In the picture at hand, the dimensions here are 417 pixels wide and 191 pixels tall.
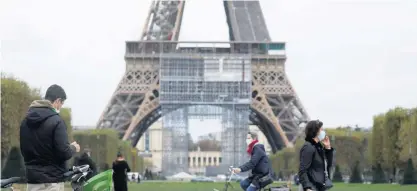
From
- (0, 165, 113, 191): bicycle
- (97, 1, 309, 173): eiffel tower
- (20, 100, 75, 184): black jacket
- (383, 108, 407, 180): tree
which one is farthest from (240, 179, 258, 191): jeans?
(97, 1, 309, 173): eiffel tower

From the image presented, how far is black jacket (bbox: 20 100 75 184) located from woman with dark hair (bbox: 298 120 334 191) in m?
2.24

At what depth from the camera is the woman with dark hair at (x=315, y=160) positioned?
860 cm

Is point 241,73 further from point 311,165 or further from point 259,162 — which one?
point 311,165

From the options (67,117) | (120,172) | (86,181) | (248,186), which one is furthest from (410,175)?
(86,181)

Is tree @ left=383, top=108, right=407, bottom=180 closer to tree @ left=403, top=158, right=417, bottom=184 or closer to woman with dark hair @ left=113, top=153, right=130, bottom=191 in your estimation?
tree @ left=403, top=158, right=417, bottom=184

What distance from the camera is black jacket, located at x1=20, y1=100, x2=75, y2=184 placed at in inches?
278

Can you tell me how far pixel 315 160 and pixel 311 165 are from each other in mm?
54

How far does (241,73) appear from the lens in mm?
77188

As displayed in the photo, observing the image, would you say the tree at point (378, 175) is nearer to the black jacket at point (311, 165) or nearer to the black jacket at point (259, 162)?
the black jacket at point (259, 162)

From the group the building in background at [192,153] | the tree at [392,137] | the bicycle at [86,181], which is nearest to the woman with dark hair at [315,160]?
the bicycle at [86,181]

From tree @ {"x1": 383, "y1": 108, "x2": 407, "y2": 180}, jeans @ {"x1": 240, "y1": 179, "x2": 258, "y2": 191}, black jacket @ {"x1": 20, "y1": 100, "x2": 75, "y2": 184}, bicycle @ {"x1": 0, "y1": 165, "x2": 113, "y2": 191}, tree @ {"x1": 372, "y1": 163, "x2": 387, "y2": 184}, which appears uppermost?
tree @ {"x1": 383, "y1": 108, "x2": 407, "y2": 180}

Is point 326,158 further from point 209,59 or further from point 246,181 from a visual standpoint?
point 209,59

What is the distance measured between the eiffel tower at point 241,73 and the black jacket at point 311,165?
6168 cm

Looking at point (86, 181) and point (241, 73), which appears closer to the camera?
point (86, 181)
